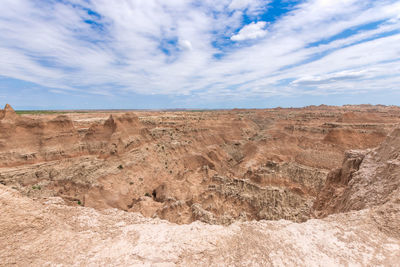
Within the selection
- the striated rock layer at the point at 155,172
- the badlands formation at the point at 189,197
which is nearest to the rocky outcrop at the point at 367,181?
the badlands formation at the point at 189,197

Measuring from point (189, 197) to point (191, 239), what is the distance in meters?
13.6

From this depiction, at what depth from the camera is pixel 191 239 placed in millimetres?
5062

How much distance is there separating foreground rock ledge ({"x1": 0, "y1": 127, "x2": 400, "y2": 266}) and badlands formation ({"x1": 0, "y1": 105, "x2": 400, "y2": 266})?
28mm

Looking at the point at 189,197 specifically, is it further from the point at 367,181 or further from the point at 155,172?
the point at 367,181

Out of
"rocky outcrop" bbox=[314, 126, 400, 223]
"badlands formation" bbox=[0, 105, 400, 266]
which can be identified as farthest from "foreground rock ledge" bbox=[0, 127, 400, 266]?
"rocky outcrop" bbox=[314, 126, 400, 223]

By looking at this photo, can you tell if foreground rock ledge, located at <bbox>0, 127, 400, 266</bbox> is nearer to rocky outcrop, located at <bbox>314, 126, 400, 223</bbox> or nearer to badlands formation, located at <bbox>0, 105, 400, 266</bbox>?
badlands formation, located at <bbox>0, 105, 400, 266</bbox>

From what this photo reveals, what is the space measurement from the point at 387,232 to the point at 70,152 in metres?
25.8

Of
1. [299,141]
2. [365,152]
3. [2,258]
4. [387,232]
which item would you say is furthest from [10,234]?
[299,141]

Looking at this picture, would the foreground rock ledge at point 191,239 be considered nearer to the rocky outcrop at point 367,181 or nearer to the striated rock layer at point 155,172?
the rocky outcrop at point 367,181

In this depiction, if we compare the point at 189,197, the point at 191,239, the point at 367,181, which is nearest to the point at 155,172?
the point at 189,197

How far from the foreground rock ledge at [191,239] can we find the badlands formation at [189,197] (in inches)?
1.1

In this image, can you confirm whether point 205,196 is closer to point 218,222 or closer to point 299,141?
point 218,222

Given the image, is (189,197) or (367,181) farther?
(189,197)

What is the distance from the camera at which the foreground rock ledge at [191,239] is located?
4234mm
